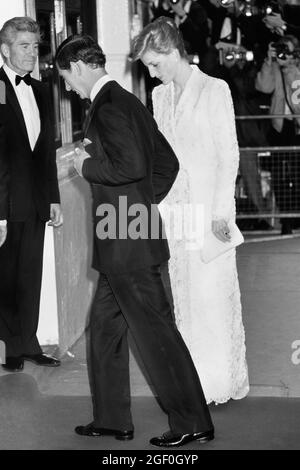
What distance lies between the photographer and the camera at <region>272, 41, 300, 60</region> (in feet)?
38.8

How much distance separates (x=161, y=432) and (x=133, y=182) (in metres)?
1.24

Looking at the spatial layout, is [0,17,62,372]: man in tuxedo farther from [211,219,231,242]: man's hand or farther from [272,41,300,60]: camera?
[272,41,300,60]: camera

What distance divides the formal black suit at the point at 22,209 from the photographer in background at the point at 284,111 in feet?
18.0

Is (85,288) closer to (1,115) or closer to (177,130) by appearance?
(1,115)

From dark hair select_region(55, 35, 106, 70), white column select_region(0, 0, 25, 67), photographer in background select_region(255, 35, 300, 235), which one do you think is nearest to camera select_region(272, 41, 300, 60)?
photographer in background select_region(255, 35, 300, 235)

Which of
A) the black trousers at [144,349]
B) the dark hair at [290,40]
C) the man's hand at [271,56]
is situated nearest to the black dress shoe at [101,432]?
the black trousers at [144,349]

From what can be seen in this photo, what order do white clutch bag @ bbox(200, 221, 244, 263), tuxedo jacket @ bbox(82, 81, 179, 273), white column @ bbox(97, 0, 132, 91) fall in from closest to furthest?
tuxedo jacket @ bbox(82, 81, 179, 273)
white clutch bag @ bbox(200, 221, 244, 263)
white column @ bbox(97, 0, 132, 91)

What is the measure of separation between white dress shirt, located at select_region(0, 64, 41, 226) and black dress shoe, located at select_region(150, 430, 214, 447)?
2102mm

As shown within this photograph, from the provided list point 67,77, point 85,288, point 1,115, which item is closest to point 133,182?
point 67,77

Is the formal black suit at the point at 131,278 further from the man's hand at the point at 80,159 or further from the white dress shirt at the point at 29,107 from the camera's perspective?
the white dress shirt at the point at 29,107

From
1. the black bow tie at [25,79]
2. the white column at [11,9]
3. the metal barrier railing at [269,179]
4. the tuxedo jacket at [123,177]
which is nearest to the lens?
the tuxedo jacket at [123,177]

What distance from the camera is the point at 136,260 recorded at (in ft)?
15.4

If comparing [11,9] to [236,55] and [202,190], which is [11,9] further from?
[236,55]

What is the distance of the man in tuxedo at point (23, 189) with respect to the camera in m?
6.14
